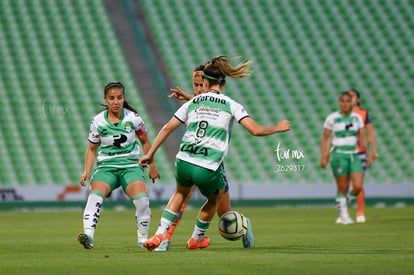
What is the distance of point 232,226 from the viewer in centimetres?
1077

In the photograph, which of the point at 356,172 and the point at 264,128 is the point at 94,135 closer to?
the point at 264,128

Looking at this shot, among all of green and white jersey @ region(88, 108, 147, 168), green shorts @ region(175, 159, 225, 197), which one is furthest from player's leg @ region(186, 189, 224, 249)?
green and white jersey @ region(88, 108, 147, 168)

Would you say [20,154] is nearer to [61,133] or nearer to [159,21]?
[61,133]

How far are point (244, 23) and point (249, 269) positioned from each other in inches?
973

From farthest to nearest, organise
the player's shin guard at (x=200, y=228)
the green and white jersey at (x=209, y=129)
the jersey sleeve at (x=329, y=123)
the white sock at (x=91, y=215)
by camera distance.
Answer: the jersey sleeve at (x=329, y=123)
the white sock at (x=91, y=215)
the player's shin guard at (x=200, y=228)
the green and white jersey at (x=209, y=129)

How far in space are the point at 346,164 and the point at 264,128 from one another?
28.2 feet

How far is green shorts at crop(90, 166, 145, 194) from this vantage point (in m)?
11.5

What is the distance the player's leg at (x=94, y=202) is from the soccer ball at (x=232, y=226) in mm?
1449

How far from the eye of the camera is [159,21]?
104ft

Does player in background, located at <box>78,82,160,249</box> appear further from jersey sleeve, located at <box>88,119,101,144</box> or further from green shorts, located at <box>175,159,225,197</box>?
green shorts, located at <box>175,159,225,197</box>

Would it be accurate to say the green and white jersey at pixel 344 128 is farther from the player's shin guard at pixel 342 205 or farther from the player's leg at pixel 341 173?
the player's shin guard at pixel 342 205

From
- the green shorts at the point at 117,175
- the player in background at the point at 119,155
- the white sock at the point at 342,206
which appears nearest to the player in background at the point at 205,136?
the player in background at the point at 119,155

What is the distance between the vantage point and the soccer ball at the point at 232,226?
10766 mm

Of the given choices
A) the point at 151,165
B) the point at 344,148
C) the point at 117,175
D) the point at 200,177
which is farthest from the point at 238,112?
the point at 344,148
